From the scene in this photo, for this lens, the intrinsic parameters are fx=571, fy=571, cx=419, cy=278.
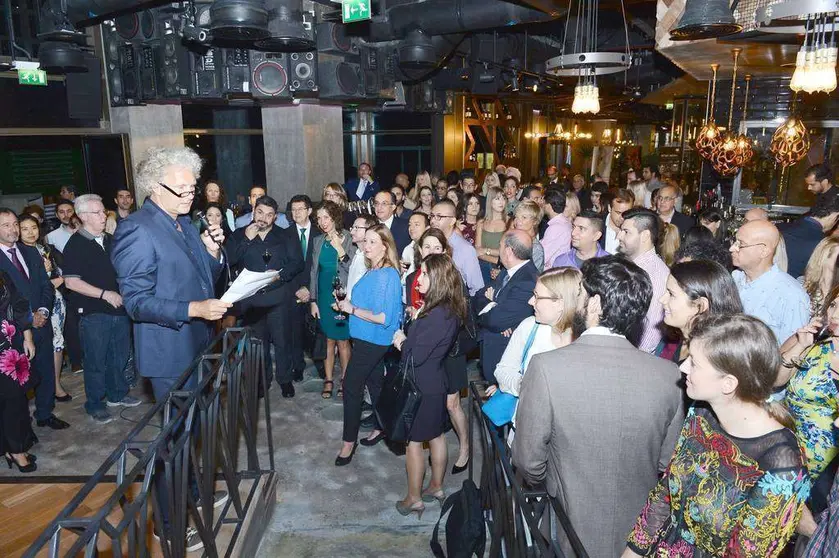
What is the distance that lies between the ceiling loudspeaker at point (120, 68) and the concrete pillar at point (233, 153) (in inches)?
103

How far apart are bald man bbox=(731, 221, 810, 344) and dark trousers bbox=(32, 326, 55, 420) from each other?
15.5 ft

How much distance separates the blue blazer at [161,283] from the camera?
8.98ft

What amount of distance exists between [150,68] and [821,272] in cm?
822

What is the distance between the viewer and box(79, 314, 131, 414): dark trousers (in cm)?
452

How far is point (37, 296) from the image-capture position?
424 cm

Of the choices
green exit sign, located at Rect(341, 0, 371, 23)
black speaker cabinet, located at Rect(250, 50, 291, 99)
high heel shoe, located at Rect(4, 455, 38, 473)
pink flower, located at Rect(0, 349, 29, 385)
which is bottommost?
high heel shoe, located at Rect(4, 455, 38, 473)

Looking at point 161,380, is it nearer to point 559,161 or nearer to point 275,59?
point 275,59

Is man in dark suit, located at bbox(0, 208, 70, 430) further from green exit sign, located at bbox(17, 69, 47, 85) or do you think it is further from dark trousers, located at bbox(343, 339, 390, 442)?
green exit sign, located at bbox(17, 69, 47, 85)

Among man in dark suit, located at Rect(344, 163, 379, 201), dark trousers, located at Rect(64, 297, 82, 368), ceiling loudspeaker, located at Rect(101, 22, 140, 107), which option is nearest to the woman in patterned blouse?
dark trousers, located at Rect(64, 297, 82, 368)

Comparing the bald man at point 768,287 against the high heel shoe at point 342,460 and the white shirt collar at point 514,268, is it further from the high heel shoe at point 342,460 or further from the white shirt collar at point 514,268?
the high heel shoe at point 342,460

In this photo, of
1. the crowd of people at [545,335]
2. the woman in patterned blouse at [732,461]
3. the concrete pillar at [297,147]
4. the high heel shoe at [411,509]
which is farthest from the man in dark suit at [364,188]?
the woman in patterned blouse at [732,461]

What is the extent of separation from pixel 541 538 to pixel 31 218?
187 inches

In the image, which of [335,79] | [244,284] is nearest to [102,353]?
[244,284]

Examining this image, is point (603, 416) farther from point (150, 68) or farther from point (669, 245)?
point (150, 68)
